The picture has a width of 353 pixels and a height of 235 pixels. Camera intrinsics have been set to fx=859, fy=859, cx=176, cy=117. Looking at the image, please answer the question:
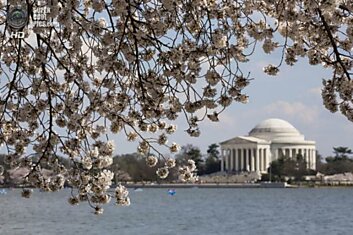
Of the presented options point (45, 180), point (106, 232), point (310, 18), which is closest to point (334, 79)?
point (310, 18)

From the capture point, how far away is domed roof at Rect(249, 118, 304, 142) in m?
123

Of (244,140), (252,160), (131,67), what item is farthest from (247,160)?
(131,67)

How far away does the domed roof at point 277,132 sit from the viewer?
403ft

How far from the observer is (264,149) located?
12056 centimetres

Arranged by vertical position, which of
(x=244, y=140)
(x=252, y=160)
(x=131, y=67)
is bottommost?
(x=131, y=67)

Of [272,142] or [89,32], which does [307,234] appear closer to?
[89,32]

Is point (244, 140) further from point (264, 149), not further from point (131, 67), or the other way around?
point (131, 67)

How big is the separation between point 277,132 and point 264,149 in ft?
13.8

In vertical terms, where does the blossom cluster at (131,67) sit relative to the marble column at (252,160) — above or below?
below

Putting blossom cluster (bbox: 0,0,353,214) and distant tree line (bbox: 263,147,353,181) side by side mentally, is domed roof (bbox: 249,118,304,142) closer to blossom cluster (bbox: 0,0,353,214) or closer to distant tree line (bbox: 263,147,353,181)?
distant tree line (bbox: 263,147,353,181)

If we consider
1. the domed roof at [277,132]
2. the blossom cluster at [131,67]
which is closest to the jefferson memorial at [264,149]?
the domed roof at [277,132]

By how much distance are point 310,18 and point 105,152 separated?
6.03 ft

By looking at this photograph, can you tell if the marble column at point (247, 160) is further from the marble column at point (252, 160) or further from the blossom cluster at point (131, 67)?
the blossom cluster at point (131, 67)

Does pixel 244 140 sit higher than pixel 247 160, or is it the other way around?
pixel 244 140
